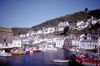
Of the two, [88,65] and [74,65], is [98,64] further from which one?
[74,65]

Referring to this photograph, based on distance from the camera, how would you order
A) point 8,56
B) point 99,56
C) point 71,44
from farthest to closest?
point 71,44 → point 8,56 → point 99,56

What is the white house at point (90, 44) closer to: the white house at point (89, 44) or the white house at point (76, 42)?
the white house at point (89, 44)

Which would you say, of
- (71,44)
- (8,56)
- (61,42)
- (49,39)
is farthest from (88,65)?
(49,39)

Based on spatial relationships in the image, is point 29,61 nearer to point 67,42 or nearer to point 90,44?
point 90,44

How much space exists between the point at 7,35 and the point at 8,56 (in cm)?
1853

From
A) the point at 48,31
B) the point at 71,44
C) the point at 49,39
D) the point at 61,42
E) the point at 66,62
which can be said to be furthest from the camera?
the point at 48,31

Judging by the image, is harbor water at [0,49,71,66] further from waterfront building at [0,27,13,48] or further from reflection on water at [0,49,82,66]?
waterfront building at [0,27,13,48]

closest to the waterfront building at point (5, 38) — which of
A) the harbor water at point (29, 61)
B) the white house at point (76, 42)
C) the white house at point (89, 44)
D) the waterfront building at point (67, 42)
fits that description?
the harbor water at point (29, 61)

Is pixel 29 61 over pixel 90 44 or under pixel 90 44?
under

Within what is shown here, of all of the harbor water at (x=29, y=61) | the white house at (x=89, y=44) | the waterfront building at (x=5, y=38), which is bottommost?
the harbor water at (x=29, y=61)

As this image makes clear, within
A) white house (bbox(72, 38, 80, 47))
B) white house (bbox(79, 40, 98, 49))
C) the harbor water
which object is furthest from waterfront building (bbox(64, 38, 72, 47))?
the harbor water

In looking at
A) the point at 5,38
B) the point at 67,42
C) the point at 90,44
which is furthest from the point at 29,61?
the point at 67,42

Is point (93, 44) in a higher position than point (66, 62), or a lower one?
higher

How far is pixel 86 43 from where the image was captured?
68.1 metres
